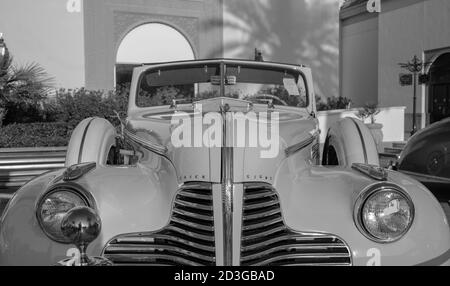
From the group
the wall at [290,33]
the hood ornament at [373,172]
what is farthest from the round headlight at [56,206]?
the wall at [290,33]

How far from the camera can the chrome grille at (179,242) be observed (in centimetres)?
245

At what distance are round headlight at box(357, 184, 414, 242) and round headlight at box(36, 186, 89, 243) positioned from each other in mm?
1458

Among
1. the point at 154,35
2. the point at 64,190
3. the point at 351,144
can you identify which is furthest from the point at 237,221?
the point at 154,35

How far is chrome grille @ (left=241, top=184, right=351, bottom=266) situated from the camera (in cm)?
246

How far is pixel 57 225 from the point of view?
2.46 meters

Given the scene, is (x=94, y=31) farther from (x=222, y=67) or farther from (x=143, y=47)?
(x=222, y=67)

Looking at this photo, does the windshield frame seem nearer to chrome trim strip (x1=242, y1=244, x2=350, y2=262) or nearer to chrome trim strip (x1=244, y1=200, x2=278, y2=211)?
chrome trim strip (x1=244, y1=200, x2=278, y2=211)

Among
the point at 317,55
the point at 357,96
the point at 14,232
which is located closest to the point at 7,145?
the point at 14,232

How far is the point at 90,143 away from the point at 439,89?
683 inches

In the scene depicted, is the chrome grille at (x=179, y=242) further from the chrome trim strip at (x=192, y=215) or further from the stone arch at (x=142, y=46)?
the stone arch at (x=142, y=46)

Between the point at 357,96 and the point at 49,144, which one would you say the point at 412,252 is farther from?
the point at 357,96

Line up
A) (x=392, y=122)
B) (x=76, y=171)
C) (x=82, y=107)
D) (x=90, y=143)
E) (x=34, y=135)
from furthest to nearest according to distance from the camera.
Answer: (x=392, y=122) → (x=82, y=107) → (x=34, y=135) → (x=90, y=143) → (x=76, y=171)

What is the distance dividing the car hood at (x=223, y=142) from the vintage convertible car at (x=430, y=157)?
1665 mm

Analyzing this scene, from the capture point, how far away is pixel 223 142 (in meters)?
2.66
